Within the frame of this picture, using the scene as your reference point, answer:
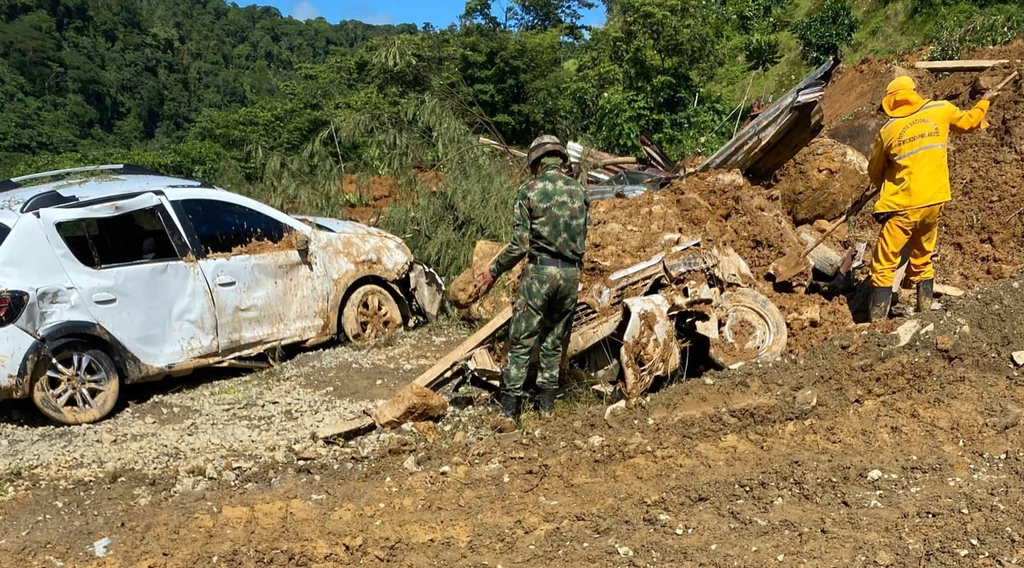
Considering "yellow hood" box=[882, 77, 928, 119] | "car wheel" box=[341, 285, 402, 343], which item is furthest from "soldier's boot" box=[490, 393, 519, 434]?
"yellow hood" box=[882, 77, 928, 119]

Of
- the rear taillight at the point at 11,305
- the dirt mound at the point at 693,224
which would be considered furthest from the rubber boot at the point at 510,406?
the rear taillight at the point at 11,305

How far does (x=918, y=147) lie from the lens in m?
6.14

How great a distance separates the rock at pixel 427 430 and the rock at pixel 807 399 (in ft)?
8.50

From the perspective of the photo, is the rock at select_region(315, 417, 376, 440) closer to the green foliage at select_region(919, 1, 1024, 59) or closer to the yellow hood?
the yellow hood

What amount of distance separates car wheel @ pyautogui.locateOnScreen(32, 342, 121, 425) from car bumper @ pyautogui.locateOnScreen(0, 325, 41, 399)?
124mm

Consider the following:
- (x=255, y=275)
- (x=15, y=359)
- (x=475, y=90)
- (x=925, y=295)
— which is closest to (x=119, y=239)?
(x=255, y=275)

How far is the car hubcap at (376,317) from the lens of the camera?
26.0 ft

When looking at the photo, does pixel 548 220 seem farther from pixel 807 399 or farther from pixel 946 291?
pixel 946 291

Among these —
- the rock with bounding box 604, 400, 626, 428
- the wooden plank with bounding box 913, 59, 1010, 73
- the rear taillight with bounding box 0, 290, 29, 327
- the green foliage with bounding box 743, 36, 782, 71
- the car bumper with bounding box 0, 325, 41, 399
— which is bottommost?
the rock with bounding box 604, 400, 626, 428

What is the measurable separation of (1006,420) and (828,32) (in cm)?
1920

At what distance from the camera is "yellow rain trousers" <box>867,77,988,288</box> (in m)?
6.13

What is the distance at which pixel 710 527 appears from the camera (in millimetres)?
4145

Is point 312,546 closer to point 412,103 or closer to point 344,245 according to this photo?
point 344,245

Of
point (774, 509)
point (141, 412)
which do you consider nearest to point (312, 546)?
point (774, 509)
